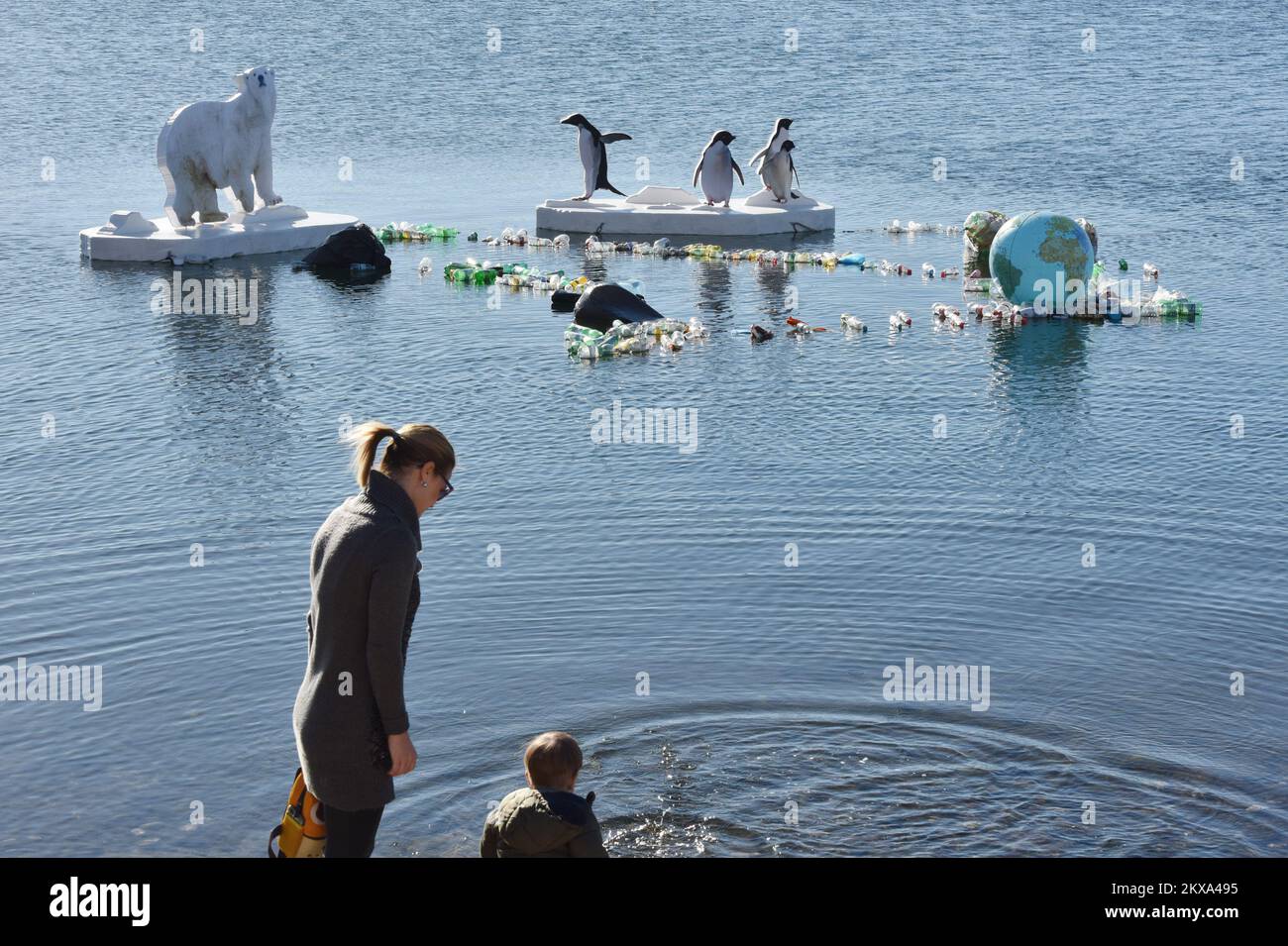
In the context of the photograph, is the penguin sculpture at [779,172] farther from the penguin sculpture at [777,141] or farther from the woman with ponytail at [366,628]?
the woman with ponytail at [366,628]

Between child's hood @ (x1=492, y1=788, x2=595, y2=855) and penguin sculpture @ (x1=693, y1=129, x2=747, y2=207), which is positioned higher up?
penguin sculpture @ (x1=693, y1=129, x2=747, y2=207)

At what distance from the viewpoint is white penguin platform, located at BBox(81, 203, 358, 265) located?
92.9 ft

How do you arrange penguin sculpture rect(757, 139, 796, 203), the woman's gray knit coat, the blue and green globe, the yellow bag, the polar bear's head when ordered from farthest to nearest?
penguin sculpture rect(757, 139, 796, 203)
the polar bear's head
the blue and green globe
the yellow bag
the woman's gray knit coat

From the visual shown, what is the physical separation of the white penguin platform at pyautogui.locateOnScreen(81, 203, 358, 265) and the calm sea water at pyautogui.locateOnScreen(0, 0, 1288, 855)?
62 centimetres

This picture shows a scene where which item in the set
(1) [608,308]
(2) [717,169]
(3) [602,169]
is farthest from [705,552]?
(3) [602,169]

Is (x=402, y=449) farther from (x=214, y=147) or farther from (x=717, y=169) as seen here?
(x=717, y=169)

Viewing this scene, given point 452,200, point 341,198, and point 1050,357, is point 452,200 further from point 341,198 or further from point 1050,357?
point 1050,357

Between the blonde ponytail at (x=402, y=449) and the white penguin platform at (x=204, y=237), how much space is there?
77.0 ft

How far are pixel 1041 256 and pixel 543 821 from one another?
1864cm

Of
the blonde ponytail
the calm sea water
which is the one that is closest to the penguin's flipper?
the calm sea water

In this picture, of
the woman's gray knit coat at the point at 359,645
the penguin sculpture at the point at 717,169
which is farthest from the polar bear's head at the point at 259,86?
the woman's gray knit coat at the point at 359,645

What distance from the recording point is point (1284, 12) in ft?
245

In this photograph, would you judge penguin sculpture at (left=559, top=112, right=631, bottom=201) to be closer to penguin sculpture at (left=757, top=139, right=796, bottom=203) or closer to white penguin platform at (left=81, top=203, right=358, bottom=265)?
penguin sculpture at (left=757, top=139, right=796, bottom=203)

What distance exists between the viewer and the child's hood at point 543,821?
5859 mm
